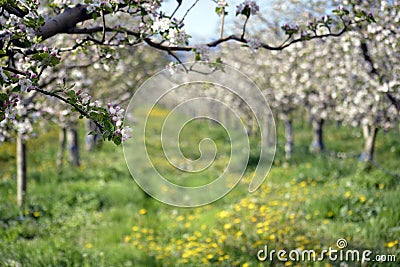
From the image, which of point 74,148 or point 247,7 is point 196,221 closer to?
point 247,7

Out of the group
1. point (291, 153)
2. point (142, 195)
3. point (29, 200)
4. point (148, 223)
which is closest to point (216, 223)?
point (148, 223)

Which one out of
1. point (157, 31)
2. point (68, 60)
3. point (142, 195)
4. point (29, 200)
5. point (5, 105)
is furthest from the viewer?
point (142, 195)

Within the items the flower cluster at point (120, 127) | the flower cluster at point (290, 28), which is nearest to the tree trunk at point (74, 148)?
the flower cluster at point (290, 28)

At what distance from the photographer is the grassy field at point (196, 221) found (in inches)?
191

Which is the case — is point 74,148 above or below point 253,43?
below

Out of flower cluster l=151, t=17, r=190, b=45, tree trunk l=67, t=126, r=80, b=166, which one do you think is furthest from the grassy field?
flower cluster l=151, t=17, r=190, b=45

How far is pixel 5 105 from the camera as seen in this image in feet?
7.29

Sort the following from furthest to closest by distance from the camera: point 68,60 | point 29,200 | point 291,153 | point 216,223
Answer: point 291,153, point 29,200, point 68,60, point 216,223

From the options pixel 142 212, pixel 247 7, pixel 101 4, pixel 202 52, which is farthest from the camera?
pixel 142 212

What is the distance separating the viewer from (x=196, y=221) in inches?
258

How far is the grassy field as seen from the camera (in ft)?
15.9

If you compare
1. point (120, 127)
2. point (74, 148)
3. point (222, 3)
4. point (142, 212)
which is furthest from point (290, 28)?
point (74, 148)

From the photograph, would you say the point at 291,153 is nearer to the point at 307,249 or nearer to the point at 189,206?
the point at 189,206

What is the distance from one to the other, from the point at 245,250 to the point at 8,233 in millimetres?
3026
